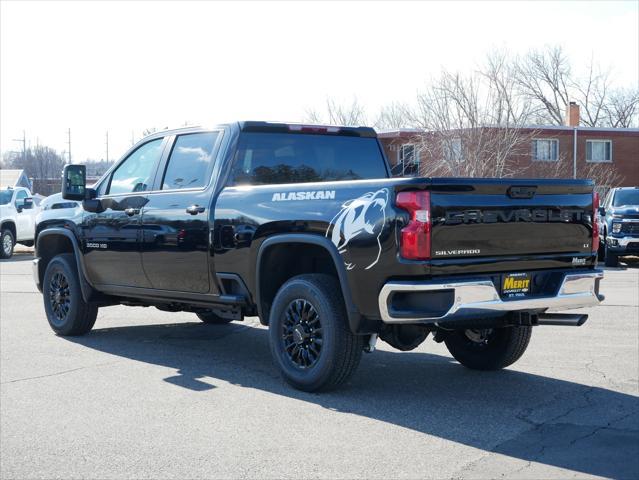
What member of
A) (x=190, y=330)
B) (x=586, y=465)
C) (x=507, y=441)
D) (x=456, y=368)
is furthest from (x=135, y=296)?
(x=586, y=465)

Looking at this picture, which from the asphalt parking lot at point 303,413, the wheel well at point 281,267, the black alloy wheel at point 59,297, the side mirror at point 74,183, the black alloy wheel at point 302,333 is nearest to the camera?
the asphalt parking lot at point 303,413

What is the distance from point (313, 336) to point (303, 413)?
741mm

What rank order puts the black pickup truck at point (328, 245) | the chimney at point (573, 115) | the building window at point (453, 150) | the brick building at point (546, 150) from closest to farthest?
the black pickup truck at point (328, 245) < the building window at point (453, 150) < the brick building at point (546, 150) < the chimney at point (573, 115)

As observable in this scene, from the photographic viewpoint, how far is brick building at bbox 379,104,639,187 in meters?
37.6

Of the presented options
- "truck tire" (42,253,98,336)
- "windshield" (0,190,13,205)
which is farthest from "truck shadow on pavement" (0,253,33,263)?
"truck tire" (42,253,98,336)

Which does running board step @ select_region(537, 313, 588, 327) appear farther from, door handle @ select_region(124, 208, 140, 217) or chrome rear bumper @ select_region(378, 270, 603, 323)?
door handle @ select_region(124, 208, 140, 217)

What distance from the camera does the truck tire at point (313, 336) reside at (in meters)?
6.55

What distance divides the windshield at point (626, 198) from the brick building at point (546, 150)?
46.6 ft

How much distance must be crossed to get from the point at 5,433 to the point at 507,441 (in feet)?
10.4

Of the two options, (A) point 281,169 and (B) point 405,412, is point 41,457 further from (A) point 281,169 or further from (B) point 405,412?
(A) point 281,169

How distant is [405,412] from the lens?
6242mm

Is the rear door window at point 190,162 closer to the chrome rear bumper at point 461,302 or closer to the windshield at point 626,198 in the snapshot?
the chrome rear bumper at point 461,302

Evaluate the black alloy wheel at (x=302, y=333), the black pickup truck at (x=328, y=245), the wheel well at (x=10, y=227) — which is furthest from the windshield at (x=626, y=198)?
the black alloy wheel at (x=302, y=333)

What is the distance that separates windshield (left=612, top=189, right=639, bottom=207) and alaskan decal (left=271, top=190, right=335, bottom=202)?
1700cm
